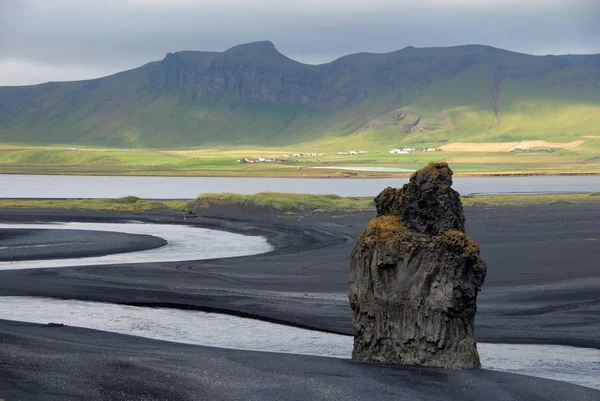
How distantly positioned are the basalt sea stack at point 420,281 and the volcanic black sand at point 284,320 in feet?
2.48

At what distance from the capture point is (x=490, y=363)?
72.0 feet

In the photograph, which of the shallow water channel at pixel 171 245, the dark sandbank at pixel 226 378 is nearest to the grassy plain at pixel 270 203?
the shallow water channel at pixel 171 245

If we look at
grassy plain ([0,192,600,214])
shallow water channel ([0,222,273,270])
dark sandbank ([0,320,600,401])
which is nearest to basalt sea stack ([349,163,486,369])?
dark sandbank ([0,320,600,401])

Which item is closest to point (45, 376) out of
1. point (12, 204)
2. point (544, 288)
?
point (544, 288)

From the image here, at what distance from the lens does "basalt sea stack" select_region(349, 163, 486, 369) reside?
20016 millimetres

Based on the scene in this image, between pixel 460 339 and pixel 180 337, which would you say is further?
pixel 180 337

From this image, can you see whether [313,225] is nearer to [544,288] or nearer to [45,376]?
[544,288]

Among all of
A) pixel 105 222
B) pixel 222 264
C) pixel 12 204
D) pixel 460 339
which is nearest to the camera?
pixel 460 339

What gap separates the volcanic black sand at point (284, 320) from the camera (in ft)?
60.7

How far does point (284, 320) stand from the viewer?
28.4 m

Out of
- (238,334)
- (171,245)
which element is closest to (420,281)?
(238,334)

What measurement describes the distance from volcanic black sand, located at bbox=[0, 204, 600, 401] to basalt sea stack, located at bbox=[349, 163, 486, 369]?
0.76 m

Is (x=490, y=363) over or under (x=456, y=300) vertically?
under

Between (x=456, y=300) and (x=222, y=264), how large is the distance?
24.7m
